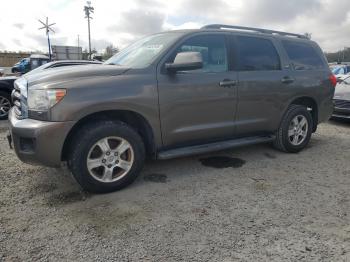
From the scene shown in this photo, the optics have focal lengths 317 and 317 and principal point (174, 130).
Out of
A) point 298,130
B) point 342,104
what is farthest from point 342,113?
point 298,130

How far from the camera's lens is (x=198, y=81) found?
3.86 m

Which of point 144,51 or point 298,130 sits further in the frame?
point 298,130

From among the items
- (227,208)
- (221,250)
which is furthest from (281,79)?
(221,250)

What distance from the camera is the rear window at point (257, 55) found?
171 inches

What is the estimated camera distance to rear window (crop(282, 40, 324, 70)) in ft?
16.3

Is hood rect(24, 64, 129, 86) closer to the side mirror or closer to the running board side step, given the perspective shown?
the side mirror

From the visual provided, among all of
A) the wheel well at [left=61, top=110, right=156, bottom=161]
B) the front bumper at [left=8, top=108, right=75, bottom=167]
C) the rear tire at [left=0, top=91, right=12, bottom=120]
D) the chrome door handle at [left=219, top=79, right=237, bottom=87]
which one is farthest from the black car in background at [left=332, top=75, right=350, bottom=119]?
the rear tire at [left=0, top=91, right=12, bottom=120]

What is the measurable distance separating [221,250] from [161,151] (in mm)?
1590

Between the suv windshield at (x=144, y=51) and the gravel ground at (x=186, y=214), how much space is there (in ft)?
4.66

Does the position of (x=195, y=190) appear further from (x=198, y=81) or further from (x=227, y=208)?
(x=198, y=81)

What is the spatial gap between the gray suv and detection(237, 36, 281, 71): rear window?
16 millimetres

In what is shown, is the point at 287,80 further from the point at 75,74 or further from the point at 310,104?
the point at 75,74

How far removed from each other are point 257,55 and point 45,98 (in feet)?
9.69

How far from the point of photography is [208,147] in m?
4.12
